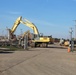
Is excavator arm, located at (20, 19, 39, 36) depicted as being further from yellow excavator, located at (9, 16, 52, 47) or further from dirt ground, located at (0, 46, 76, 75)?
dirt ground, located at (0, 46, 76, 75)

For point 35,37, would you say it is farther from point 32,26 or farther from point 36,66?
point 36,66

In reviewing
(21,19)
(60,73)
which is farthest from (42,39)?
(60,73)

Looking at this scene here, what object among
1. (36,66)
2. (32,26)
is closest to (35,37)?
(32,26)

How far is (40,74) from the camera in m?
16.2

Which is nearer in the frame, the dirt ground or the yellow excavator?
the dirt ground

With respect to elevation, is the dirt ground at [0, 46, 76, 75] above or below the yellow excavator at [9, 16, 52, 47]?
below

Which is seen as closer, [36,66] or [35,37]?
[36,66]

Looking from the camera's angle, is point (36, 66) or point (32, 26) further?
point (32, 26)

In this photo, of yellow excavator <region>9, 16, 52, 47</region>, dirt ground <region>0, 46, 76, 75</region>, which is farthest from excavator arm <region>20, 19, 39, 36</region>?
dirt ground <region>0, 46, 76, 75</region>

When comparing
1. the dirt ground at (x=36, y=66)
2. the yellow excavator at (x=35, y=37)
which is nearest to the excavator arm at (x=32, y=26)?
the yellow excavator at (x=35, y=37)

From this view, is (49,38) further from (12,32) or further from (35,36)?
(12,32)

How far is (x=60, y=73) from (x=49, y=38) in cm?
6308

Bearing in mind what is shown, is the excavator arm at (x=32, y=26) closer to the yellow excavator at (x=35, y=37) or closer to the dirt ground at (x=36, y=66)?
the yellow excavator at (x=35, y=37)

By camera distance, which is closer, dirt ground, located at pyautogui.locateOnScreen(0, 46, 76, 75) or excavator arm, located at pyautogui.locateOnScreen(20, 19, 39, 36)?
dirt ground, located at pyautogui.locateOnScreen(0, 46, 76, 75)
